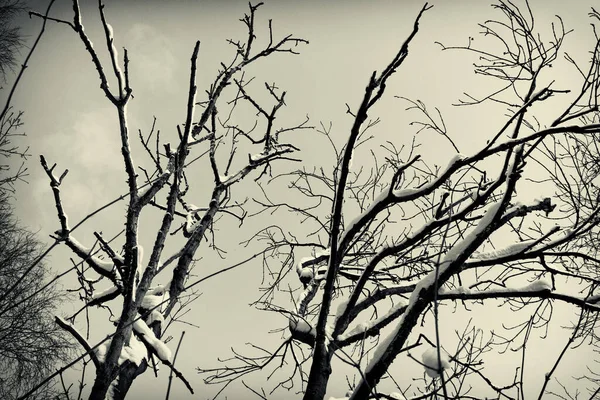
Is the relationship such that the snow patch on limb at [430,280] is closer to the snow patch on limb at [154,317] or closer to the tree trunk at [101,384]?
the tree trunk at [101,384]

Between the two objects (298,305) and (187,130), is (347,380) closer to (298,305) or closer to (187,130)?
(298,305)

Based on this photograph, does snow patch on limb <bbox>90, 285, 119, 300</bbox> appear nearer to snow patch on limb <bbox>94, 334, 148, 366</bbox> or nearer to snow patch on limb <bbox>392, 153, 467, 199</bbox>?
snow patch on limb <bbox>94, 334, 148, 366</bbox>

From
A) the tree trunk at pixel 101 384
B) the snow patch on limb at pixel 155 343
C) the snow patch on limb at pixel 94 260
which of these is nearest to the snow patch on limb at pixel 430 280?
the tree trunk at pixel 101 384

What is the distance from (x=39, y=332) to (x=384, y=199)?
48.6 feet

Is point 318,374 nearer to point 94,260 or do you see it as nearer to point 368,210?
point 368,210

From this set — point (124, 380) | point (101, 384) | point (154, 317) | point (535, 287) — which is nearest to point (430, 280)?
point (535, 287)

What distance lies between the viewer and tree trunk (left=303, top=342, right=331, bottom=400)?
2258 mm

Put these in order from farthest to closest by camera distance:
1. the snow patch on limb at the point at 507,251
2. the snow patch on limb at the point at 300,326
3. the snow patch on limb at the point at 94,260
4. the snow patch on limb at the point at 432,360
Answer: the snow patch on limb at the point at 94,260, the snow patch on limb at the point at 300,326, the snow patch on limb at the point at 507,251, the snow patch on limb at the point at 432,360

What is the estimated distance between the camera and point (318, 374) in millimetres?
2297

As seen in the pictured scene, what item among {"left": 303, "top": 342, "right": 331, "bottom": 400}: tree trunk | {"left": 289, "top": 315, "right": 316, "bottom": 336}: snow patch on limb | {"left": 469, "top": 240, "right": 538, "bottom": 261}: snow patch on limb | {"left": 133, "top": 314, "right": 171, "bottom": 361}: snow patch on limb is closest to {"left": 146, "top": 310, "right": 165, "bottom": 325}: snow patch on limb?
{"left": 133, "top": 314, "right": 171, "bottom": 361}: snow patch on limb

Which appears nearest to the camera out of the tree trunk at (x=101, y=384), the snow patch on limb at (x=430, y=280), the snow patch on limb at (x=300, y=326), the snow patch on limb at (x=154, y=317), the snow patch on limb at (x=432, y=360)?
the snow patch on limb at (x=432, y=360)

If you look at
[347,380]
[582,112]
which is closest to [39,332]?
[347,380]

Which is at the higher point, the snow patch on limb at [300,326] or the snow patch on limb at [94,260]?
the snow patch on limb at [94,260]

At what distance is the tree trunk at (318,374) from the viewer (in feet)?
7.41
